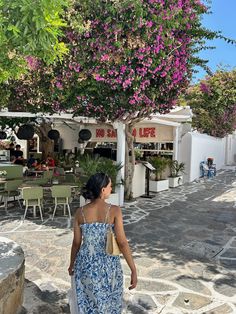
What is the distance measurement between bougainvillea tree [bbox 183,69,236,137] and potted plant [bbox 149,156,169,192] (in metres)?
9.33

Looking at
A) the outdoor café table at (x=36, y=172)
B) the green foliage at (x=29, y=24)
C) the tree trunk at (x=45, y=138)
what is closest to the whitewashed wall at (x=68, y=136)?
the tree trunk at (x=45, y=138)

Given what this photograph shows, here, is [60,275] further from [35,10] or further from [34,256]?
[35,10]

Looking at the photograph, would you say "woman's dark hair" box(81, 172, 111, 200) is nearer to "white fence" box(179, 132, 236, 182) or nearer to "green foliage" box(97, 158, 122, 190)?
"green foliage" box(97, 158, 122, 190)

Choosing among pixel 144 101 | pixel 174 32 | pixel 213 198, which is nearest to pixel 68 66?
pixel 144 101

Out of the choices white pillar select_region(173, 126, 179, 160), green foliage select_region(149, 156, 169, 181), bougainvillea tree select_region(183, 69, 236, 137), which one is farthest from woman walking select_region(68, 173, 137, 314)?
bougainvillea tree select_region(183, 69, 236, 137)

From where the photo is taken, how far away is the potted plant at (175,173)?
15.8 meters

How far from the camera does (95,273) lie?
331cm

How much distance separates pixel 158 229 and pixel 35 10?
6.42 metres

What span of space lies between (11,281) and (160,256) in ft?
11.3

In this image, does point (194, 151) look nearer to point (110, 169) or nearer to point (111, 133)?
point (111, 133)

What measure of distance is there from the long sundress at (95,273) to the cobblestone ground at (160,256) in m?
1.15

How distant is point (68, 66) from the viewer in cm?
928

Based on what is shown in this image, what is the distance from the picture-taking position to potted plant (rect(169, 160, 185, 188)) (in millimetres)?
15773

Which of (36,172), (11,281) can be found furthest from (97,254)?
(36,172)
